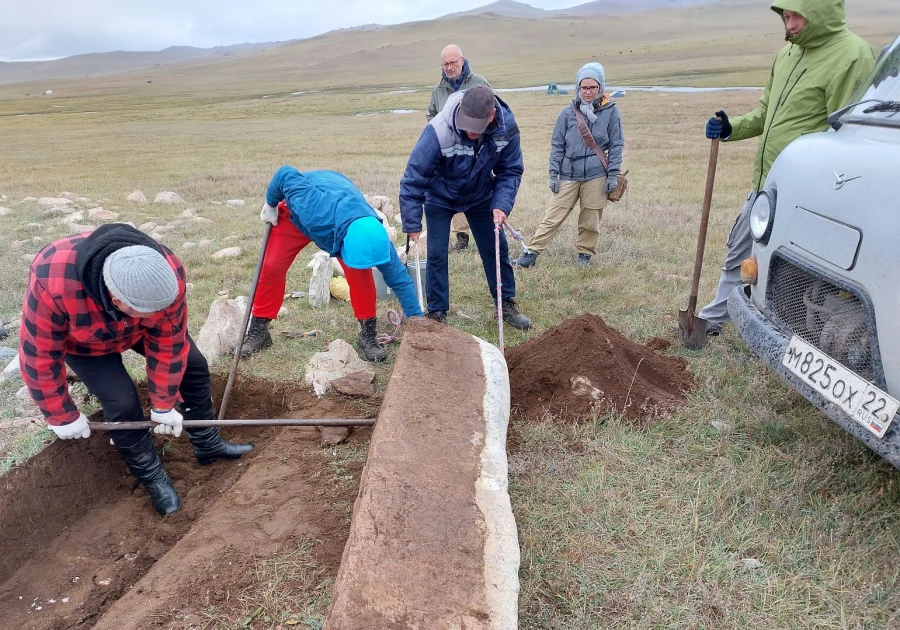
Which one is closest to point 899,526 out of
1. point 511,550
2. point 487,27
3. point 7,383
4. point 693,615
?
point 693,615

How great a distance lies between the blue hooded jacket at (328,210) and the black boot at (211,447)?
1.37 m

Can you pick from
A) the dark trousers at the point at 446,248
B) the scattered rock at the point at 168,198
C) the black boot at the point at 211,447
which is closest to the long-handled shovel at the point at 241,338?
the black boot at the point at 211,447

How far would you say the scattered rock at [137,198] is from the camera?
1040 cm

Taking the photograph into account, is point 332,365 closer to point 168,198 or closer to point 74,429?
point 74,429

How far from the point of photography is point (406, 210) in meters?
4.25

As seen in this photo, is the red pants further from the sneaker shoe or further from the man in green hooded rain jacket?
the sneaker shoe

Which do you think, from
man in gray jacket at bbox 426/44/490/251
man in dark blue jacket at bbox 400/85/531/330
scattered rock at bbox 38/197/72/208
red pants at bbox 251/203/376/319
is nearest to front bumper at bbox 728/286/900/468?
man in dark blue jacket at bbox 400/85/531/330

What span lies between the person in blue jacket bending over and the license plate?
2.30 m

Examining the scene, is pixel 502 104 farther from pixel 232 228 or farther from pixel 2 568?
pixel 232 228

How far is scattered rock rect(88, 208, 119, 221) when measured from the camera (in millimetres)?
9070


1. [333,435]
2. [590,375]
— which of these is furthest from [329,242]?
[590,375]

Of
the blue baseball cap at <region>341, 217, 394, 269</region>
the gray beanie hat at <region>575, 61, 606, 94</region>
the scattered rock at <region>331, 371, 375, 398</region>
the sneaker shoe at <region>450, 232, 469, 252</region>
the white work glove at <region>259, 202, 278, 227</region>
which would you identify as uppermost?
the gray beanie hat at <region>575, 61, 606, 94</region>

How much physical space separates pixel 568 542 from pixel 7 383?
397 centimetres

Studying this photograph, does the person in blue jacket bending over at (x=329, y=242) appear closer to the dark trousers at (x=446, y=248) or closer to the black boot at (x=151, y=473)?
the dark trousers at (x=446, y=248)
